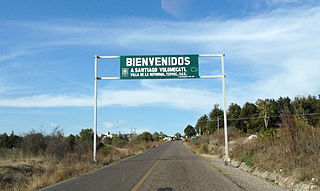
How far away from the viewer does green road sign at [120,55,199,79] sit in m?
18.6

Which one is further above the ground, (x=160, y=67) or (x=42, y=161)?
(x=160, y=67)

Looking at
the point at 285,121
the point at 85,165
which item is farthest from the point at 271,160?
the point at 85,165

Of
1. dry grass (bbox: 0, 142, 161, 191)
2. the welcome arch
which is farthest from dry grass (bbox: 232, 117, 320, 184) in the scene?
dry grass (bbox: 0, 142, 161, 191)

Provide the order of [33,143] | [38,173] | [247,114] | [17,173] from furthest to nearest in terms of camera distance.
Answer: [247,114], [33,143], [17,173], [38,173]

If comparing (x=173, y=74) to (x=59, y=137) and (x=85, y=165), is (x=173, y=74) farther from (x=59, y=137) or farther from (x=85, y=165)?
(x=59, y=137)

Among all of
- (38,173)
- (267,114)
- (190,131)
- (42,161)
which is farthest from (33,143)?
(190,131)

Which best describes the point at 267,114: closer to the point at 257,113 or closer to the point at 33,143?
the point at 257,113

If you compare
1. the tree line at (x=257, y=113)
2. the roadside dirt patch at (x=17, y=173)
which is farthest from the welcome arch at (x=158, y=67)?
the tree line at (x=257, y=113)

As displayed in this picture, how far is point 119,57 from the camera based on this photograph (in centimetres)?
1902

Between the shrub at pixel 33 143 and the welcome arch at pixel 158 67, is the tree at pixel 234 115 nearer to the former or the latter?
the shrub at pixel 33 143

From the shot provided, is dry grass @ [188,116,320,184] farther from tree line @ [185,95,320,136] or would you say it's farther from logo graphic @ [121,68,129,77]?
tree line @ [185,95,320,136]

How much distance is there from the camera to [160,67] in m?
18.7

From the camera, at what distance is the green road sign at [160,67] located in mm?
18625

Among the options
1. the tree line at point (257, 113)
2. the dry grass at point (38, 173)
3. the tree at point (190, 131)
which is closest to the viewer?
the dry grass at point (38, 173)
